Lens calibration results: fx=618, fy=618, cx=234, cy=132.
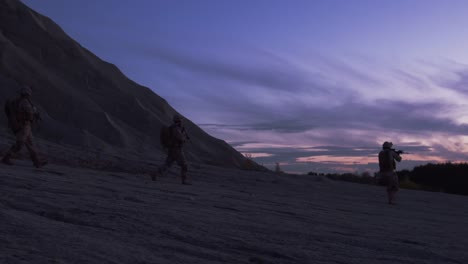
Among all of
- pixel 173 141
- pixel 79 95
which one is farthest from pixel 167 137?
pixel 79 95

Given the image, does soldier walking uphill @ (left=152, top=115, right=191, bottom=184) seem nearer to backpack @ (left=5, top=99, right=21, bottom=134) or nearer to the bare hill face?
backpack @ (left=5, top=99, right=21, bottom=134)

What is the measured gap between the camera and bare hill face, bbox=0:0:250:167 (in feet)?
108

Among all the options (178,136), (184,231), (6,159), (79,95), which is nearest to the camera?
(184,231)

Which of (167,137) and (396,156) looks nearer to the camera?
(167,137)

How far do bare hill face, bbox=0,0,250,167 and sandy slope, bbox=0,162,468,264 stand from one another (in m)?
19.7

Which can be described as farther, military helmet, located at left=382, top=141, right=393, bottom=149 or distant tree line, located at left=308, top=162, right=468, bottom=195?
distant tree line, located at left=308, top=162, right=468, bottom=195

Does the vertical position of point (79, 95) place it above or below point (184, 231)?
above

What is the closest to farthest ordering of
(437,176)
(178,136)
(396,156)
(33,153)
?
(33,153), (178,136), (396,156), (437,176)

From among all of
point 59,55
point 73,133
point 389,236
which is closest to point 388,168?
point 389,236

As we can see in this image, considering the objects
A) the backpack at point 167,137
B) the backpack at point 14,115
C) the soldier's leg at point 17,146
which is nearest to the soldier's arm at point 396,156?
the backpack at point 167,137

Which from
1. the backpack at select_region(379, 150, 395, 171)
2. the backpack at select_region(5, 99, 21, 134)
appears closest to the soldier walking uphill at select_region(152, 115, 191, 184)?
the backpack at select_region(5, 99, 21, 134)

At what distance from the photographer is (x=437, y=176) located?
40750 millimetres

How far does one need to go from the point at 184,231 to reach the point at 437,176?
36.1 metres

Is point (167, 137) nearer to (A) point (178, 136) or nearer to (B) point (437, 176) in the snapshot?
(A) point (178, 136)
